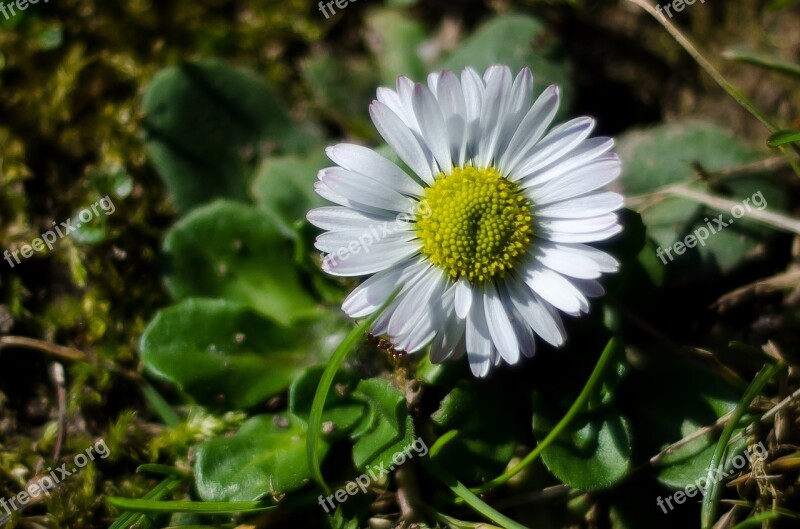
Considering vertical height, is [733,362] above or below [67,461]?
below

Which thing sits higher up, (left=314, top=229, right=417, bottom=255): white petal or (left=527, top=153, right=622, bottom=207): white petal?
(left=314, top=229, right=417, bottom=255): white petal

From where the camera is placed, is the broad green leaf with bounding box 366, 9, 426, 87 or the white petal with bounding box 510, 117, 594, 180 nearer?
the white petal with bounding box 510, 117, 594, 180

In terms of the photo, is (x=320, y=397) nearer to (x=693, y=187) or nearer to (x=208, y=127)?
(x=208, y=127)

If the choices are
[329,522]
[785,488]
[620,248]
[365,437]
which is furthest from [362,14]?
[785,488]

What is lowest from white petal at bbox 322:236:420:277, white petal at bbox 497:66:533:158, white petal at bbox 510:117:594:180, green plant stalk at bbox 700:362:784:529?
green plant stalk at bbox 700:362:784:529

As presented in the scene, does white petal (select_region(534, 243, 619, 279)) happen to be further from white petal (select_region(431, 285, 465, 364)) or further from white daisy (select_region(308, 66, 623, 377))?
white petal (select_region(431, 285, 465, 364))

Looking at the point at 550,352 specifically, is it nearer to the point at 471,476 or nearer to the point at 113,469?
the point at 471,476

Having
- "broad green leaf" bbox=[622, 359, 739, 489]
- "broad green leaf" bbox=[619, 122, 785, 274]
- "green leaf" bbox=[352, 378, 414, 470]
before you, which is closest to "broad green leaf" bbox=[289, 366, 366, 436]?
"green leaf" bbox=[352, 378, 414, 470]
